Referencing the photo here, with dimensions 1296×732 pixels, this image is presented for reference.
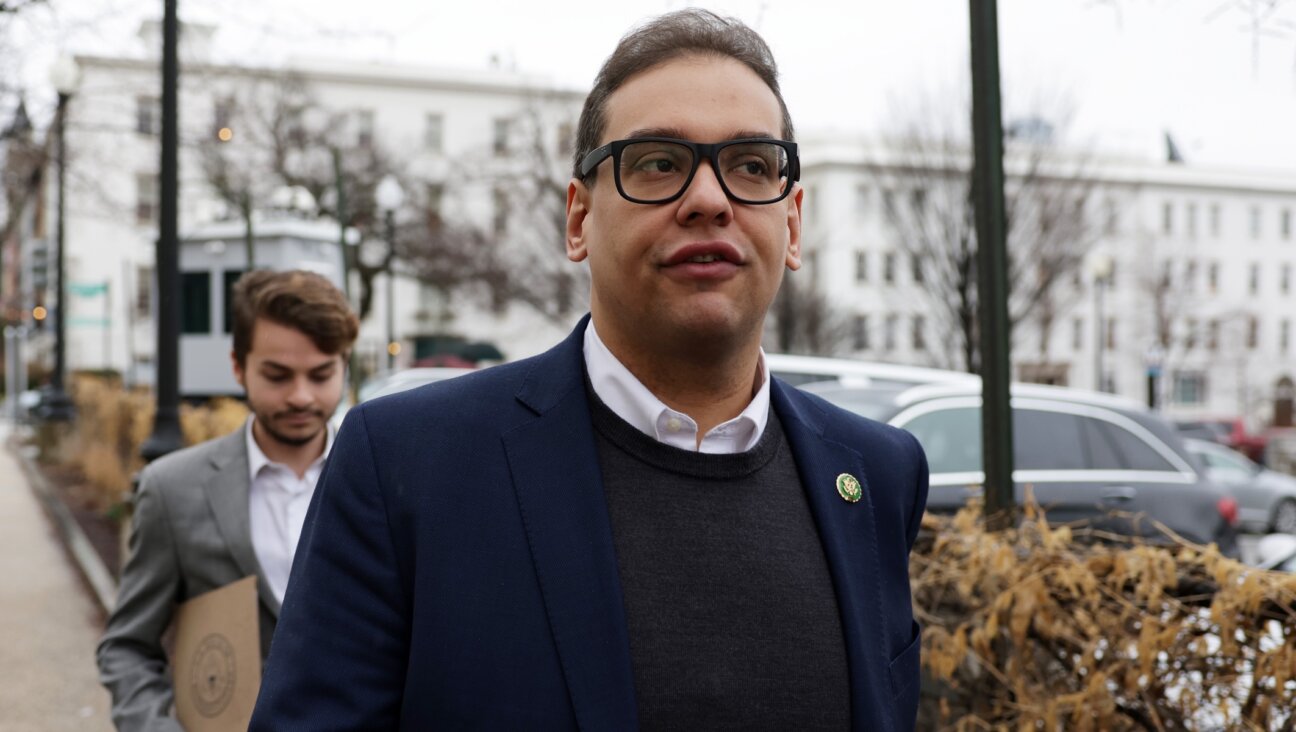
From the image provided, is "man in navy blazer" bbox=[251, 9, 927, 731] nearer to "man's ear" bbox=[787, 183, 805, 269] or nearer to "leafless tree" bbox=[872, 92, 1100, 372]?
"man's ear" bbox=[787, 183, 805, 269]

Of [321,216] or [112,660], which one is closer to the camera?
[112,660]

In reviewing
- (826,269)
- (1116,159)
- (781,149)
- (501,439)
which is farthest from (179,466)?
(1116,159)

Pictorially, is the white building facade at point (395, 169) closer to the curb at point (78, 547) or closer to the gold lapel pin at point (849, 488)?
the curb at point (78, 547)

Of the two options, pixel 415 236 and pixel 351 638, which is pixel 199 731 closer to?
pixel 351 638

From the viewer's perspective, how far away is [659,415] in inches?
76.1

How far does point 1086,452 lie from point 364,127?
54814 mm

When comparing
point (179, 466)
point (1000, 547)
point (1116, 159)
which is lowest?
point (1000, 547)

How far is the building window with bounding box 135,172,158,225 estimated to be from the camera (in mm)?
49656

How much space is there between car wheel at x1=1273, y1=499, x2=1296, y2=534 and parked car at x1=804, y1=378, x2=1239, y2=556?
37.6 ft

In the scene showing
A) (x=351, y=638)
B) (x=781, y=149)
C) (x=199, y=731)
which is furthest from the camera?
(x=199, y=731)

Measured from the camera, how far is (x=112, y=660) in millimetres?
3072

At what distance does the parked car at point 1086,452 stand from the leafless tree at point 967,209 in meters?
13.6

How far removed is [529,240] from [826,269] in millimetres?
25563

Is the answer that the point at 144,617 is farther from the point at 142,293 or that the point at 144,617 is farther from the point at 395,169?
the point at 142,293
